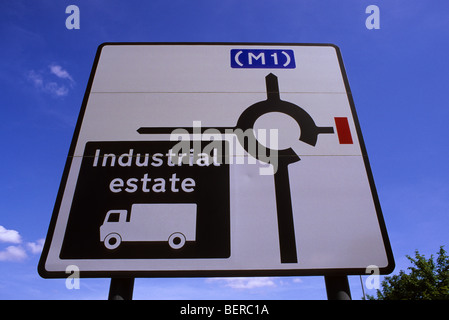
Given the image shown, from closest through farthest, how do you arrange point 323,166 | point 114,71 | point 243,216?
point 243,216 < point 323,166 < point 114,71

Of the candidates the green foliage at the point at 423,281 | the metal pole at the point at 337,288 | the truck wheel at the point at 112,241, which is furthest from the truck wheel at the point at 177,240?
the green foliage at the point at 423,281

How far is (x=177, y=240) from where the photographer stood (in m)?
1.40

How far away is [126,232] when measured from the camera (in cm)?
142

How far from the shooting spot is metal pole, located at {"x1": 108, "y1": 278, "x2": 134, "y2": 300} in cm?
134

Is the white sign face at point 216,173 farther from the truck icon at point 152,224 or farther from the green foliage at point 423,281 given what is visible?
the green foliage at point 423,281

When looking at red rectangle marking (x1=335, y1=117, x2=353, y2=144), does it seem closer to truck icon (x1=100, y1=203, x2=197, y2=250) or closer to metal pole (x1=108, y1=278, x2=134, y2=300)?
truck icon (x1=100, y1=203, x2=197, y2=250)

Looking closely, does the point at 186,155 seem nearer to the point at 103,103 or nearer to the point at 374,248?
the point at 103,103

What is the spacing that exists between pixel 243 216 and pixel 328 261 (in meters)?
0.49

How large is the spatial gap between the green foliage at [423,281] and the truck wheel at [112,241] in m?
16.3

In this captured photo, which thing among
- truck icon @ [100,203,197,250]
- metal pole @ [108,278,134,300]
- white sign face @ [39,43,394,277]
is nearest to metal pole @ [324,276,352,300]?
white sign face @ [39,43,394,277]

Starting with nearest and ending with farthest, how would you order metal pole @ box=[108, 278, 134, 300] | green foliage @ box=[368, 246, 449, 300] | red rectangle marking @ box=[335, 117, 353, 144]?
metal pole @ box=[108, 278, 134, 300], red rectangle marking @ box=[335, 117, 353, 144], green foliage @ box=[368, 246, 449, 300]

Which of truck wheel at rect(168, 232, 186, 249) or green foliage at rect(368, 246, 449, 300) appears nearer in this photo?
truck wheel at rect(168, 232, 186, 249)

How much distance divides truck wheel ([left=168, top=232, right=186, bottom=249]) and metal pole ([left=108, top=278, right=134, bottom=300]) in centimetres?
29
